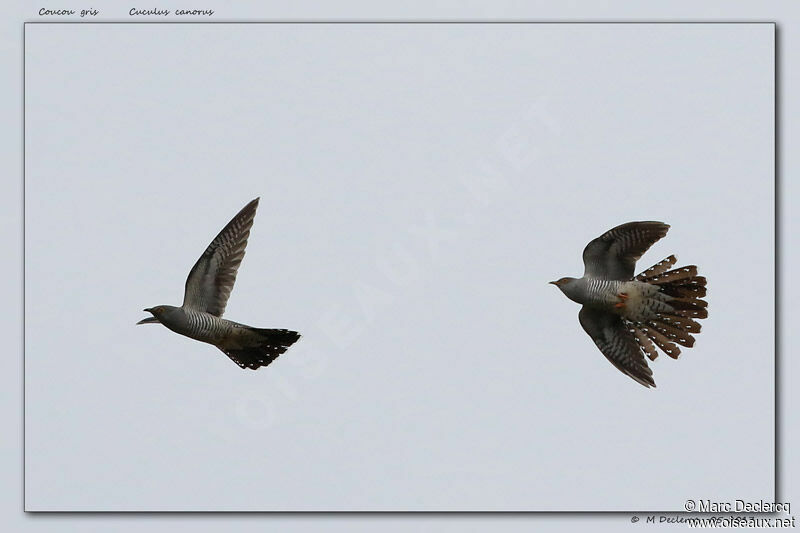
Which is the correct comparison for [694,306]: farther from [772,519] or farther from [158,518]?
[158,518]

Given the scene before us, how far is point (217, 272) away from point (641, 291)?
10.9 ft

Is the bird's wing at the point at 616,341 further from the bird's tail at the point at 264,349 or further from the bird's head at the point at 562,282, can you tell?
the bird's tail at the point at 264,349

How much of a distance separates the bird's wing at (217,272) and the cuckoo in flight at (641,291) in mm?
2537

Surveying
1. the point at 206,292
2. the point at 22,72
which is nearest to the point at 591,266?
the point at 206,292

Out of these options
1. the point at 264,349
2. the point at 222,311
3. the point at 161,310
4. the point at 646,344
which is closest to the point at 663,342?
the point at 646,344

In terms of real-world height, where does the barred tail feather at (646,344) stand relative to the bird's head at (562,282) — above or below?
below

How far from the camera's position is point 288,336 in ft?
28.1

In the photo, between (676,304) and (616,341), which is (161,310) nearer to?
(616,341)

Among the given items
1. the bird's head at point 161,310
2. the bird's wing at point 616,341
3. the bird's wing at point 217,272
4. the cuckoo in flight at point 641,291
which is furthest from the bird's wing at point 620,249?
the bird's head at point 161,310

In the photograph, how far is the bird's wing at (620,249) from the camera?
337 inches

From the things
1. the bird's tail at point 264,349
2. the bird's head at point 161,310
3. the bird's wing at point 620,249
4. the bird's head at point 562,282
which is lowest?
the bird's tail at point 264,349

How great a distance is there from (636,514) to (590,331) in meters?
1.54

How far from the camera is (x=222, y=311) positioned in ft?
28.5

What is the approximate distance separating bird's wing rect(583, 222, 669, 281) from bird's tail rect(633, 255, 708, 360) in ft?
0.50
